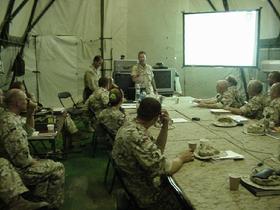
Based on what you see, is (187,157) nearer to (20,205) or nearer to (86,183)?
(20,205)

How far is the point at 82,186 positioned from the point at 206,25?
4755 mm

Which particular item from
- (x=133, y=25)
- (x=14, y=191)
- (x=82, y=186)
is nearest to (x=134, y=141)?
(x=14, y=191)

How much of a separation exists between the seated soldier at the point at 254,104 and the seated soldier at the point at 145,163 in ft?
8.33

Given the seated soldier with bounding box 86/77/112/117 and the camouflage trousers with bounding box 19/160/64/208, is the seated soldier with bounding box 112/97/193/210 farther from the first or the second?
the seated soldier with bounding box 86/77/112/117

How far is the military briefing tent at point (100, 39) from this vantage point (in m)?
9.69

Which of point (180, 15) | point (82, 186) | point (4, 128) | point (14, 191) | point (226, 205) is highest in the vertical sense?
point (180, 15)

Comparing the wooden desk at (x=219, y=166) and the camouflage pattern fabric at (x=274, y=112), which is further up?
the camouflage pattern fabric at (x=274, y=112)

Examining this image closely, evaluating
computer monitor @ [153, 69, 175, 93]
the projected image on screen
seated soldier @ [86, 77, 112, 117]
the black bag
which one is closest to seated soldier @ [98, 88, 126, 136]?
seated soldier @ [86, 77, 112, 117]

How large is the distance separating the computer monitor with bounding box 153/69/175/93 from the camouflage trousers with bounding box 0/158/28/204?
5.31m

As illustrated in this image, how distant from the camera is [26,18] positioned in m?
9.35

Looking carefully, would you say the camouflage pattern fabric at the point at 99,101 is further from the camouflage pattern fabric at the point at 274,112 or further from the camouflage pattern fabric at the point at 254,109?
the camouflage pattern fabric at the point at 274,112

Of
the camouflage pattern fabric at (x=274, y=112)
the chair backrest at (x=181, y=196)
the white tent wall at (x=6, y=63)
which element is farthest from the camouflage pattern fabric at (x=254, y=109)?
the white tent wall at (x=6, y=63)

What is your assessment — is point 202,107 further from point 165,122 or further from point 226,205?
point 226,205

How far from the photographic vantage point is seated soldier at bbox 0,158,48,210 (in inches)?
112
